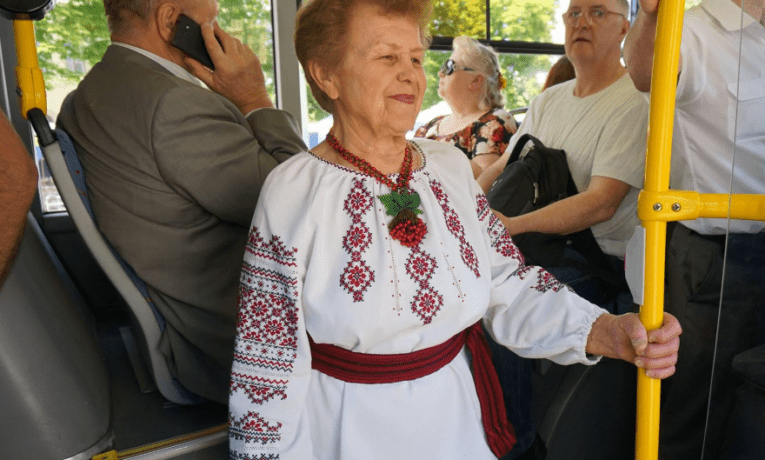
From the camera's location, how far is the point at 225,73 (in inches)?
63.5

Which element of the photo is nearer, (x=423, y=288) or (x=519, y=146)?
(x=423, y=288)

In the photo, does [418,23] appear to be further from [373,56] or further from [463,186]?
[463,186]

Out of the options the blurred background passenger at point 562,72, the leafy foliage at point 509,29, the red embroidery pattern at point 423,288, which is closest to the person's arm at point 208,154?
the red embroidery pattern at point 423,288

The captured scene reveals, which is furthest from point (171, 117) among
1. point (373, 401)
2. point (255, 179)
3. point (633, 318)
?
point (633, 318)

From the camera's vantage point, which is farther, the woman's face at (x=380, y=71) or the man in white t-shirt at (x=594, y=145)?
the man in white t-shirt at (x=594, y=145)

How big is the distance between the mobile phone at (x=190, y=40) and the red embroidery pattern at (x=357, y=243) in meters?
0.86

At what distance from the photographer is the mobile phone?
1549 millimetres

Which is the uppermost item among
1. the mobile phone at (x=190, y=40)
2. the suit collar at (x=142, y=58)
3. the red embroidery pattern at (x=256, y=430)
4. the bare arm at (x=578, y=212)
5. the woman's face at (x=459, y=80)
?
the mobile phone at (x=190, y=40)

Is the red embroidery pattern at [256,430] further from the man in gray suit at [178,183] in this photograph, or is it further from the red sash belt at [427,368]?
the man in gray suit at [178,183]

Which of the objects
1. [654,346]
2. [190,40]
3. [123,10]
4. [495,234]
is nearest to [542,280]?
[495,234]

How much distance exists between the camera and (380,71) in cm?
96

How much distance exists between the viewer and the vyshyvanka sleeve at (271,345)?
906mm

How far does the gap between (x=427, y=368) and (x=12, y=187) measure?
2.38ft

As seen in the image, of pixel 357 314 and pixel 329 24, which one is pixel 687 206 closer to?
pixel 357 314
